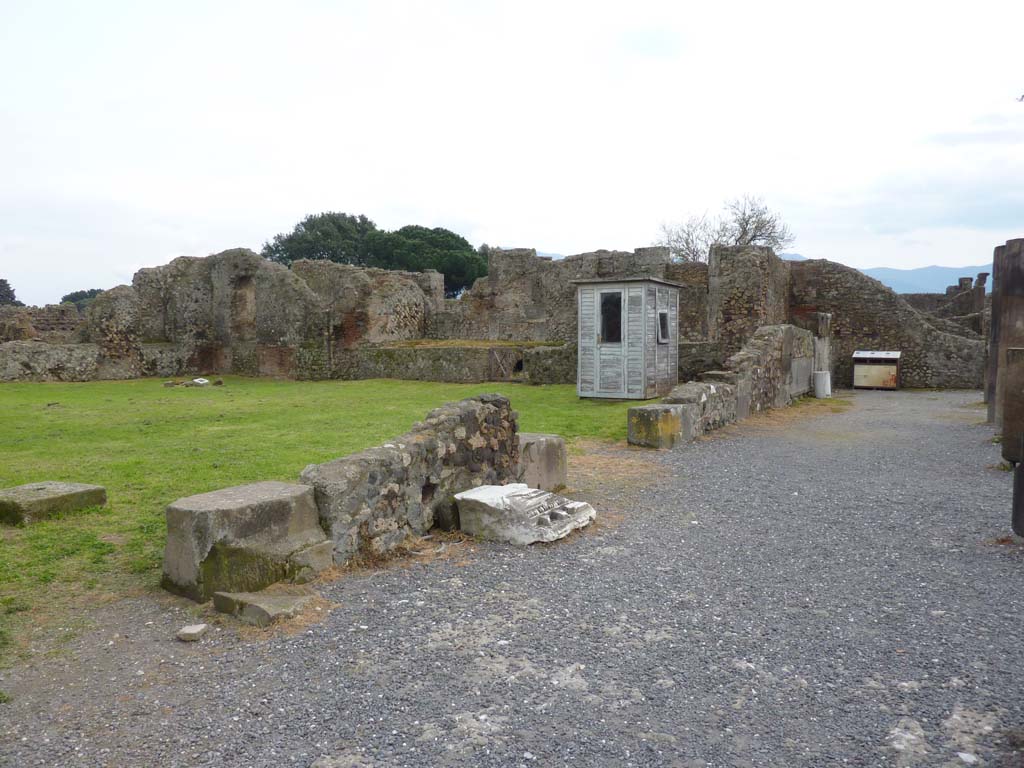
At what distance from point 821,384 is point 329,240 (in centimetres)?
4908

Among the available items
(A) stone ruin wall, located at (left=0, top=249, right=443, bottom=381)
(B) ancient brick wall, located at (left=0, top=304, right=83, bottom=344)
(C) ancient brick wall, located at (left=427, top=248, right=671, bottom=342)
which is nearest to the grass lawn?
(A) stone ruin wall, located at (left=0, top=249, right=443, bottom=381)

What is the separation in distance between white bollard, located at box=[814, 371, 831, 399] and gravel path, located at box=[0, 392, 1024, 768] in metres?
13.3

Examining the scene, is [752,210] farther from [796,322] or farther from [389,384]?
[389,384]

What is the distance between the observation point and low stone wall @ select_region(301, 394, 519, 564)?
4855mm

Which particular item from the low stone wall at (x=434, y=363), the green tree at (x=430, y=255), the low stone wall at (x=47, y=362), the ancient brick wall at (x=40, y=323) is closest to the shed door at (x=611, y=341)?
the low stone wall at (x=434, y=363)

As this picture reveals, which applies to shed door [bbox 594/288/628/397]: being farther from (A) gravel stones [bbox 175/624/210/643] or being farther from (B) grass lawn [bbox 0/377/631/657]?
(A) gravel stones [bbox 175/624/210/643]

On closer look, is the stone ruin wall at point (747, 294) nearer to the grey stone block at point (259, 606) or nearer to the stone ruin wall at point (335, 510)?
the stone ruin wall at point (335, 510)

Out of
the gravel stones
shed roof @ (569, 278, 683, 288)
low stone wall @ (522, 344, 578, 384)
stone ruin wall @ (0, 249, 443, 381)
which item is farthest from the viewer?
stone ruin wall @ (0, 249, 443, 381)

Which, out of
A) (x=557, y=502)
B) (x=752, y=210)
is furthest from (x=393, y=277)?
(x=752, y=210)

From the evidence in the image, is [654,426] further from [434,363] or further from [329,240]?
[329,240]

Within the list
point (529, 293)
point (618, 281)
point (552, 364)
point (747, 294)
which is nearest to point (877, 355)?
point (747, 294)

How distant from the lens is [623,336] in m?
16.0

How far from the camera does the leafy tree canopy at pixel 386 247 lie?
5897 centimetres

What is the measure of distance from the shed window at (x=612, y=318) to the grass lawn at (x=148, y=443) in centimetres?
146
